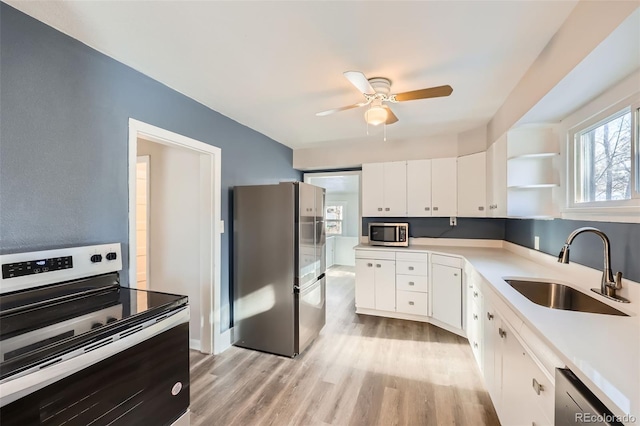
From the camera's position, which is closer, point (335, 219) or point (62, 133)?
point (62, 133)

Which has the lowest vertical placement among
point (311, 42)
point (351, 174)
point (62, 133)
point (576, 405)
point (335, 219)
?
point (576, 405)

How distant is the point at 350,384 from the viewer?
222 centimetres

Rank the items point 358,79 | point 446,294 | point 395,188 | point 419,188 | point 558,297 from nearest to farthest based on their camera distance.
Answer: point 358,79
point 558,297
point 446,294
point 419,188
point 395,188

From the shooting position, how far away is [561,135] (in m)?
2.17

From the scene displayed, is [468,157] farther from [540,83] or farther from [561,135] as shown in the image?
[540,83]

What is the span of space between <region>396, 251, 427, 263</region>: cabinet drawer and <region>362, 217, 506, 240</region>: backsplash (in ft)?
1.98

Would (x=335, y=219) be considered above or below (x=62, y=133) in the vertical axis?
below

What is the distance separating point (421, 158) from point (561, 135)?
1.70 m

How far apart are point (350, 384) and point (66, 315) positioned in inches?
77.2

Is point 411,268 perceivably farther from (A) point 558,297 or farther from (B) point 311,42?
(B) point 311,42

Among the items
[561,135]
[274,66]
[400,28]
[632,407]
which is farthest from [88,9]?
[561,135]

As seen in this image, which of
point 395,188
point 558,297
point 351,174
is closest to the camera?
point 558,297

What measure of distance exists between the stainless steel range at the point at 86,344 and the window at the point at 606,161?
2557mm

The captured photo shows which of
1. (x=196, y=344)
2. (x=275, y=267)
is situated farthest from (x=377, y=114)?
(x=196, y=344)
